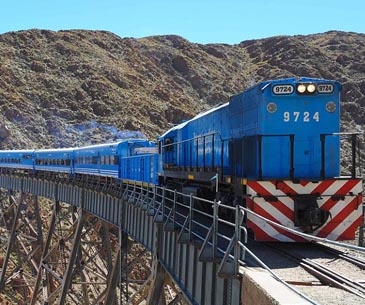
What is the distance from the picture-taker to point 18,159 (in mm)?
37062

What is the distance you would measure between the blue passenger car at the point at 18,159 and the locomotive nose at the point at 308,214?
2872 cm

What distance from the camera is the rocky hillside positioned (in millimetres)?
57062

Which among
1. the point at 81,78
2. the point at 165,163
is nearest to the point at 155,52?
the point at 81,78

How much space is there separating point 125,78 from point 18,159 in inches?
1577

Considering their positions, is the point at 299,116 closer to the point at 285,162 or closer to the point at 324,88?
the point at 324,88

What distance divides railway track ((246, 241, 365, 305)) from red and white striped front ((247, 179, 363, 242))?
0.33 metres

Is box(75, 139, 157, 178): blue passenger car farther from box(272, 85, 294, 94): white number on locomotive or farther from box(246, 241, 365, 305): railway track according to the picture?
box(246, 241, 365, 305): railway track

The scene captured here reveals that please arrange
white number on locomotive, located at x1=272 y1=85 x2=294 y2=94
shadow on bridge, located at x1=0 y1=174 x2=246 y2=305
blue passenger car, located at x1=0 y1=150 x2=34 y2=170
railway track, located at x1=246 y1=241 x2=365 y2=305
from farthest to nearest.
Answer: blue passenger car, located at x1=0 y1=150 x2=34 y2=170
white number on locomotive, located at x1=272 y1=85 x2=294 y2=94
shadow on bridge, located at x1=0 y1=174 x2=246 y2=305
railway track, located at x1=246 y1=241 x2=365 y2=305

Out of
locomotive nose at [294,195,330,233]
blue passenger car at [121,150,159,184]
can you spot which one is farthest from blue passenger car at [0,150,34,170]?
locomotive nose at [294,195,330,233]

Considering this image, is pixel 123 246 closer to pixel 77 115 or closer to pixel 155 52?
pixel 77 115

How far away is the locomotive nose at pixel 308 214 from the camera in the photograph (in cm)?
873

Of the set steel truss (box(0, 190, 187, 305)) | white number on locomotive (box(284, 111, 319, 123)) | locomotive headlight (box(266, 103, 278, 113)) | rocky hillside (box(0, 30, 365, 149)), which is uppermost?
rocky hillside (box(0, 30, 365, 149))

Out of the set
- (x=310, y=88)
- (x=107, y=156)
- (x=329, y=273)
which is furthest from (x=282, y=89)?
(x=107, y=156)

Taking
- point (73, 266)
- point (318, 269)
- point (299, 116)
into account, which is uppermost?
point (299, 116)
